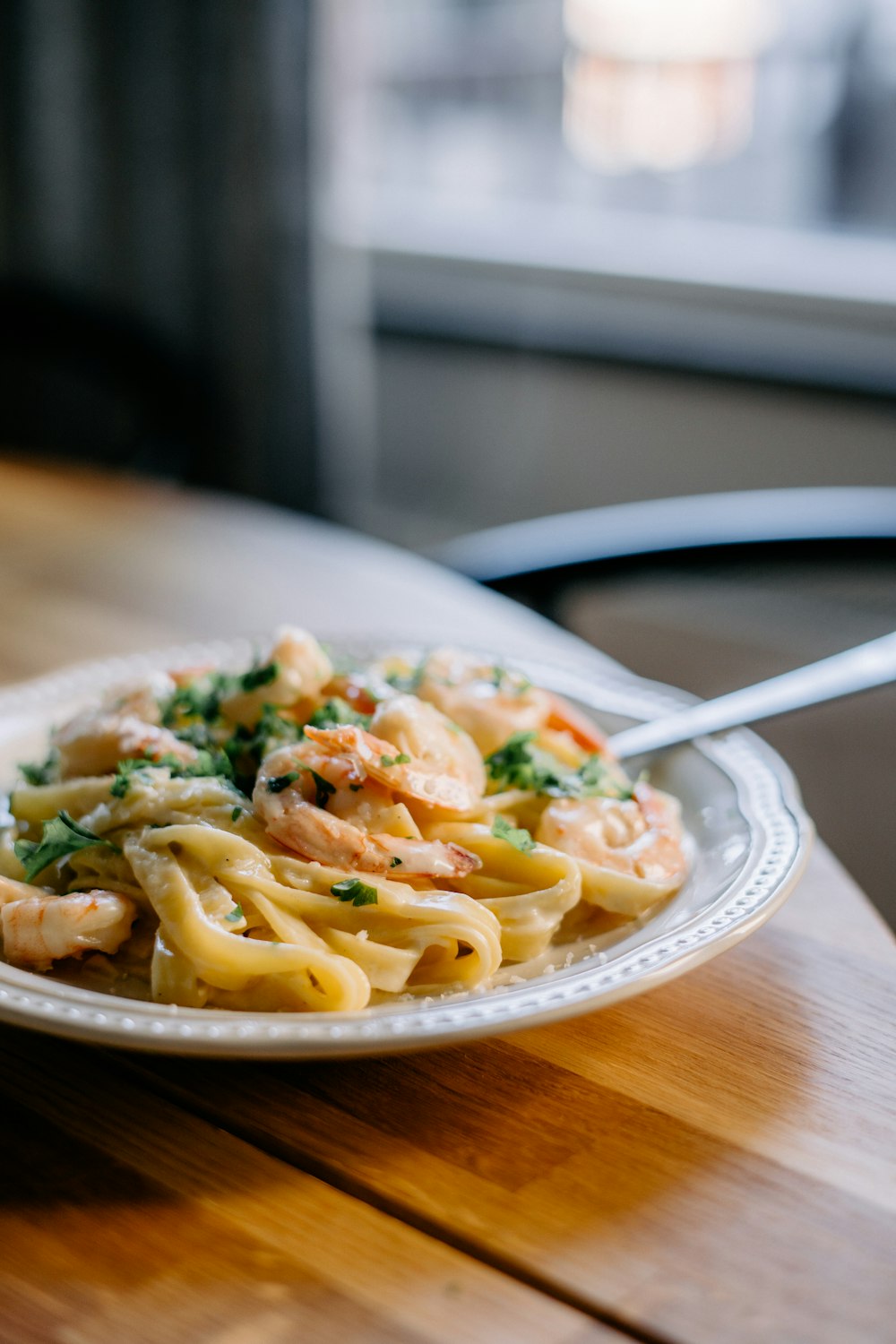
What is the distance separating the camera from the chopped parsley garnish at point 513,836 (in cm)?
100

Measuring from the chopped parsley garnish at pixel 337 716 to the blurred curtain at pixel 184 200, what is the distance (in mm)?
3070

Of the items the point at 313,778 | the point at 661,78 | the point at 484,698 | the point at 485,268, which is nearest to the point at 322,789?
the point at 313,778

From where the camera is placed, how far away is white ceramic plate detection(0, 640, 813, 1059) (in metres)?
0.79

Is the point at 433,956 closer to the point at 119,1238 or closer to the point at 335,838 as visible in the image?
the point at 335,838

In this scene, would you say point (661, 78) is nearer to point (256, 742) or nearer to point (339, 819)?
point (256, 742)

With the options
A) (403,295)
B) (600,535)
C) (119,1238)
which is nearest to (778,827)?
(119,1238)

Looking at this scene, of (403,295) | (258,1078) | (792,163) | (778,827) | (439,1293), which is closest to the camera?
(439,1293)

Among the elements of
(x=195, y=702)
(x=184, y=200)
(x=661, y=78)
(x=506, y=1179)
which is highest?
(x=661, y=78)

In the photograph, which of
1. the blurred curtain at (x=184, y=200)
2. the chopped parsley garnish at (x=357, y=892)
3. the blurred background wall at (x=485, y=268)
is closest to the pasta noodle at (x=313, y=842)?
the chopped parsley garnish at (x=357, y=892)

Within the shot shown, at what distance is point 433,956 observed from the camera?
947mm

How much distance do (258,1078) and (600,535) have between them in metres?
1.42

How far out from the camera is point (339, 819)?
37.4 inches

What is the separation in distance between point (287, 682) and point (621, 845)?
11.4 inches

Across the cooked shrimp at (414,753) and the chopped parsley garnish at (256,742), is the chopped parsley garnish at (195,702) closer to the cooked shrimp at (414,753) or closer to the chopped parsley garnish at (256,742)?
the chopped parsley garnish at (256,742)
